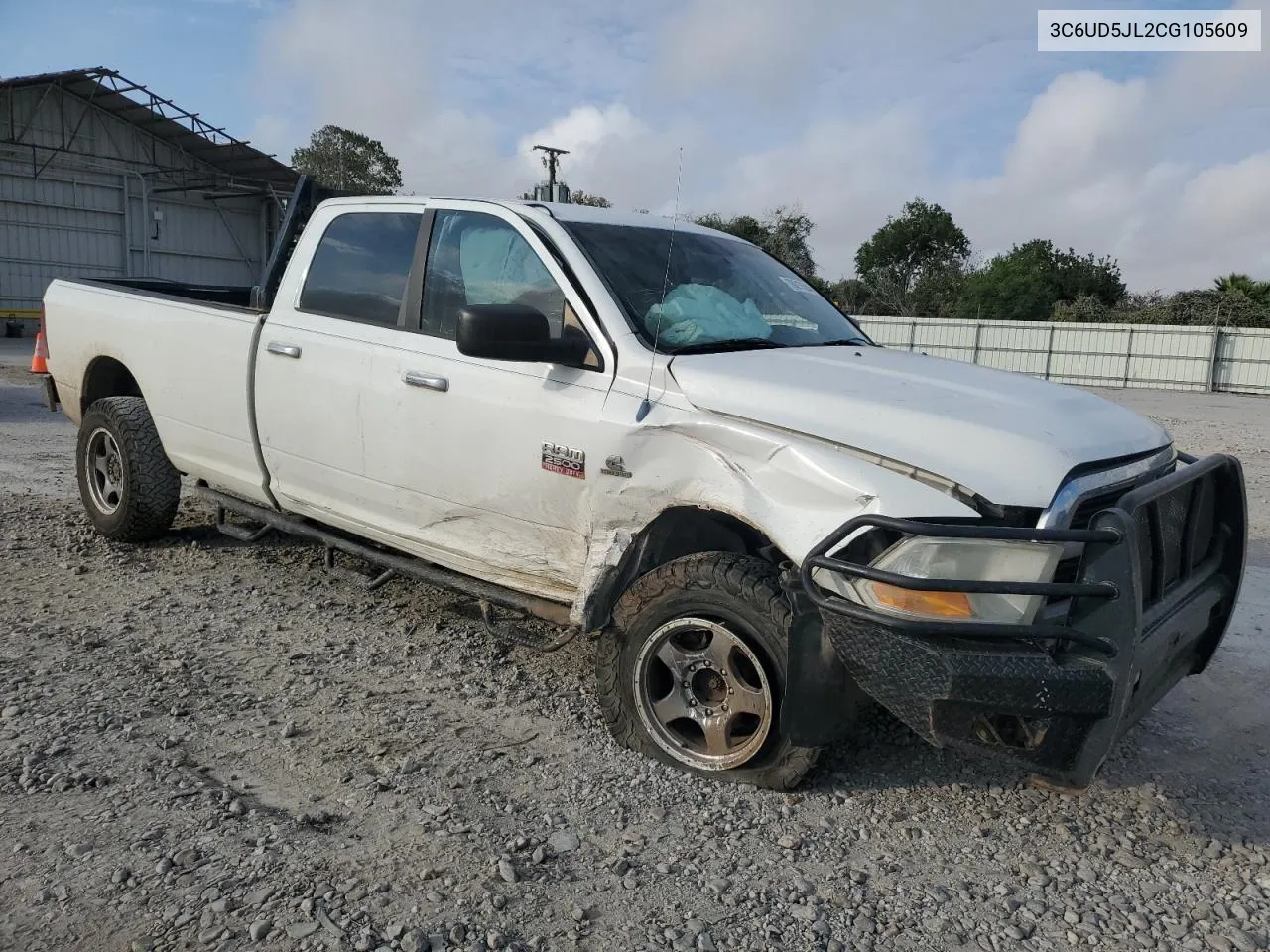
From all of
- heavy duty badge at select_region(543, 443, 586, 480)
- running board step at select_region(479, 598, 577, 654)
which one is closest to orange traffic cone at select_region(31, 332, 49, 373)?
running board step at select_region(479, 598, 577, 654)

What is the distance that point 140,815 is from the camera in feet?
9.85

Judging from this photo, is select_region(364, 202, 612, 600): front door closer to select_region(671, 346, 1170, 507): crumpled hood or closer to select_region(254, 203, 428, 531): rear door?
select_region(254, 203, 428, 531): rear door

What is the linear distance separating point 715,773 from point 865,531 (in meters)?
1.04

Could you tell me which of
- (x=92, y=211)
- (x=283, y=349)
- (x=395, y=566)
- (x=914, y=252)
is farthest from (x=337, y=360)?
(x=914, y=252)

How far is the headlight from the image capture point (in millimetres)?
2688

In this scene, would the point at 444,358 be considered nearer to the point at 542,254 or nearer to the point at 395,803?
the point at 542,254

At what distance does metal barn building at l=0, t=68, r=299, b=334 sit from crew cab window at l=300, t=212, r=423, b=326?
2391cm

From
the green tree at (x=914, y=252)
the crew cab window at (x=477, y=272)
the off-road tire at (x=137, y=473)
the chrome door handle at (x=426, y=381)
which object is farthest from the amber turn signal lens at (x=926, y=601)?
the green tree at (x=914, y=252)

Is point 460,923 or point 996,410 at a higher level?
point 996,410

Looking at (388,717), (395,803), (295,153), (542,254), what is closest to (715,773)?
(395,803)

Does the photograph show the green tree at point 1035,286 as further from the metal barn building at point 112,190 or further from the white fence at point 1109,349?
the metal barn building at point 112,190

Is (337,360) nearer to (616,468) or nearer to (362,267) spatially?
(362,267)

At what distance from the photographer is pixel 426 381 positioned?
3977 millimetres

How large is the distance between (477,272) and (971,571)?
7.63 ft
